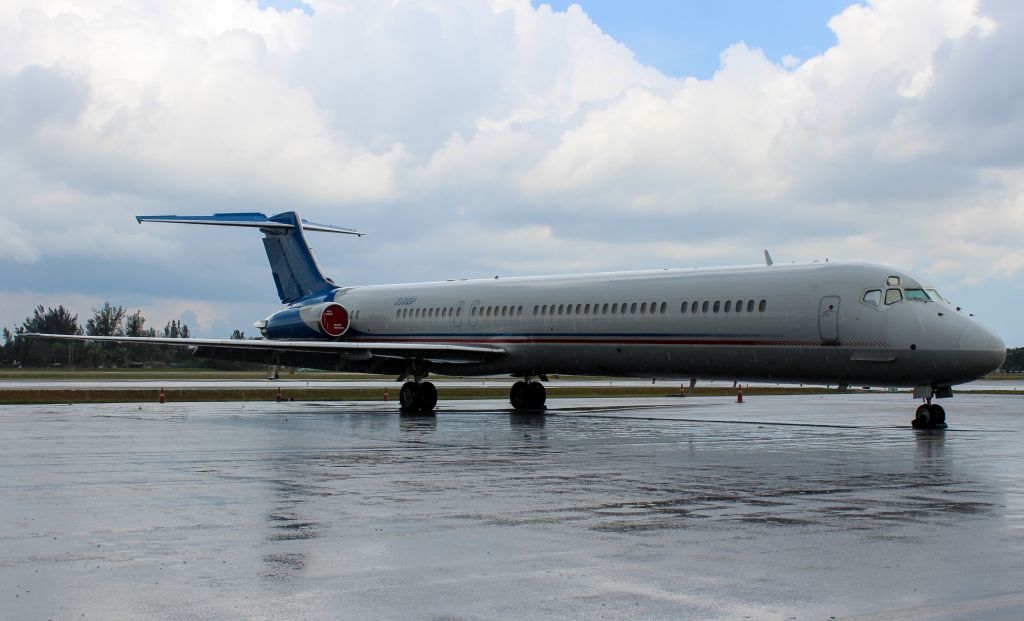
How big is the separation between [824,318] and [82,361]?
109499mm

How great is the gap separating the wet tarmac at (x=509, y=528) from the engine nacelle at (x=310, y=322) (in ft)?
49.0

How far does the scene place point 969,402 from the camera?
123 feet

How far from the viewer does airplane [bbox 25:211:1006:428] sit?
2109 centimetres

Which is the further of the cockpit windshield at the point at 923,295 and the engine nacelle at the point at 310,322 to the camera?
the engine nacelle at the point at 310,322

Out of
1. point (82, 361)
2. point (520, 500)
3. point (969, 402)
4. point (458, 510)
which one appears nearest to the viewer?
point (458, 510)

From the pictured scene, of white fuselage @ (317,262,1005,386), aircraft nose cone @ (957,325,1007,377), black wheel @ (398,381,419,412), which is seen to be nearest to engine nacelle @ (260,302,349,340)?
white fuselage @ (317,262,1005,386)

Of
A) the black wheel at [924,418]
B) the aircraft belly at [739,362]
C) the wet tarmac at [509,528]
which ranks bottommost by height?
the wet tarmac at [509,528]

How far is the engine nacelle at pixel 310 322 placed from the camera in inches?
1353

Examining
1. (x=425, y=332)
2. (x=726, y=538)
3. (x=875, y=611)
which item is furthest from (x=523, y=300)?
(x=875, y=611)

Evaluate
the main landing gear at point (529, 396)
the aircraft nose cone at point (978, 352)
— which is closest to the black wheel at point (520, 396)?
the main landing gear at point (529, 396)

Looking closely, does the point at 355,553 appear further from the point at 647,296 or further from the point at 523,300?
the point at 523,300

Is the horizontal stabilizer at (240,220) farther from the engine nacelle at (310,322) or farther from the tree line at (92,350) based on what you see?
the tree line at (92,350)

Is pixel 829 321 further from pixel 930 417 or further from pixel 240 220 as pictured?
pixel 240 220

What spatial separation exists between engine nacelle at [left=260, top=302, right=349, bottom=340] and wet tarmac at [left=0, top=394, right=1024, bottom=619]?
588 inches
